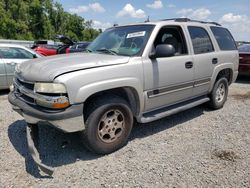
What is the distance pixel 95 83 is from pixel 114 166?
1135 millimetres

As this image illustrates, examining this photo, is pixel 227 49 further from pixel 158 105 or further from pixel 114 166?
pixel 114 166

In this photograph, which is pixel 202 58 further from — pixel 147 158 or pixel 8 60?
pixel 8 60

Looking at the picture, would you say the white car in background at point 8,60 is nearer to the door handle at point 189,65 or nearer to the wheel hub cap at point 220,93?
the door handle at point 189,65

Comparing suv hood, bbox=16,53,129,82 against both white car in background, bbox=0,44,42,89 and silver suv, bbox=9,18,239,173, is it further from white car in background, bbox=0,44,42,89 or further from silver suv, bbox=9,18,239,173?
white car in background, bbox=0,44,42,89

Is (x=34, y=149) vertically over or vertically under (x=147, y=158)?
over

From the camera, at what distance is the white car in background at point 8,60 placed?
685 centimetres

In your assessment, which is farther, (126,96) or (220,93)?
(220,93)

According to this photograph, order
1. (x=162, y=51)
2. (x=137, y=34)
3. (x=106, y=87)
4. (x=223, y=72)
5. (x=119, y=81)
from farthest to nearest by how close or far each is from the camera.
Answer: (x=223, y=72), (x=137, y=34), (x=162, y=51), (x=119, y=81), (x=106, y=87)

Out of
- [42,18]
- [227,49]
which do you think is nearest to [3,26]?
[42,18]

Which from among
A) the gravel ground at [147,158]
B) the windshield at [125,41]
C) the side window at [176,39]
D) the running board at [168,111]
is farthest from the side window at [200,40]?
the gravel ground at [147,158]

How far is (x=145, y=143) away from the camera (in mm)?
4027

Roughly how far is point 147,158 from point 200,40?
107 inches

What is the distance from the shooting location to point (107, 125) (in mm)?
3570

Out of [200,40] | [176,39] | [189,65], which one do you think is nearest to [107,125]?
[189,65]
